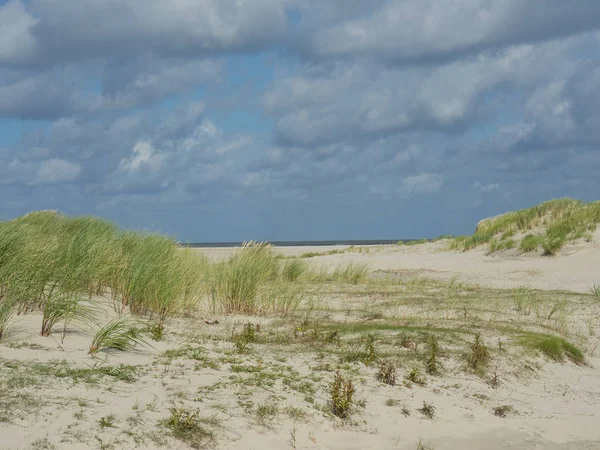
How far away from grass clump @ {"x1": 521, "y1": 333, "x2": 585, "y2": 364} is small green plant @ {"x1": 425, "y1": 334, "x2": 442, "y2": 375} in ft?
4.08

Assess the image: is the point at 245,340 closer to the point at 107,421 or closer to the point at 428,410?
the point at 428,410

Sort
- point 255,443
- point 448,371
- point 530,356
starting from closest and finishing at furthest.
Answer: point 255,443 < point 448,371 < point 530,356

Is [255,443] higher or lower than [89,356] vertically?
lower

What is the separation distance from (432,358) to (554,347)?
2.01 metres

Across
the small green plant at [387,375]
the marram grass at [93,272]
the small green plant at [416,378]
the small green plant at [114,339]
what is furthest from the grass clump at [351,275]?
the small green plant at [114,339]

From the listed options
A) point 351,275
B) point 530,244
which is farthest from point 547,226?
point 351,275

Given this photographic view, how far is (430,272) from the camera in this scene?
20578 mm

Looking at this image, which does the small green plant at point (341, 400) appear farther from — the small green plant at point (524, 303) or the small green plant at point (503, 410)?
the small green plant at point (524, 303)

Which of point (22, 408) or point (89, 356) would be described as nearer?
point (22, 408)

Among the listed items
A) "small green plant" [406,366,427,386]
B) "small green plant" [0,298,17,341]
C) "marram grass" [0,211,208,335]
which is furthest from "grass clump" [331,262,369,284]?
"small green plant" [0,298,17,341]

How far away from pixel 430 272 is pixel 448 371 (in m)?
13.4

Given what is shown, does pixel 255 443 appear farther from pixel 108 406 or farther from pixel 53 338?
pixel 53 338

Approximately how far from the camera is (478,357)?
757cm

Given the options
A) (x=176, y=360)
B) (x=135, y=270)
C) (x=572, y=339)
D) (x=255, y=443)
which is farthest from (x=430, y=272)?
(x=255, y=443)
